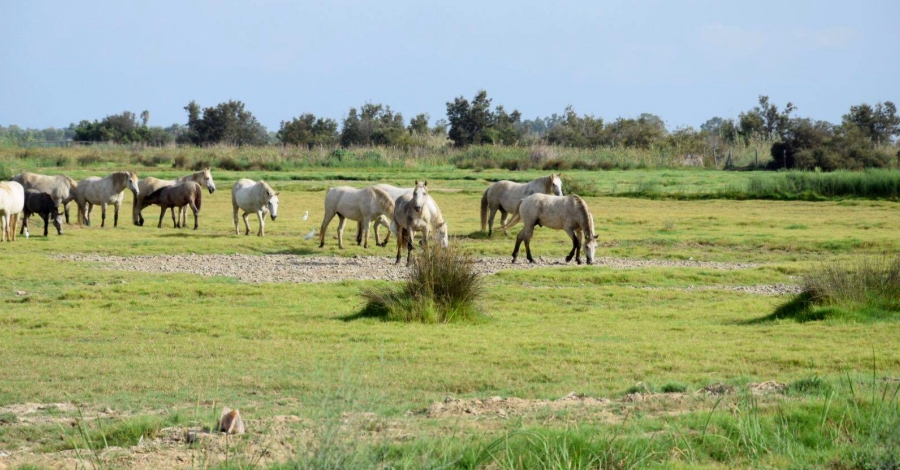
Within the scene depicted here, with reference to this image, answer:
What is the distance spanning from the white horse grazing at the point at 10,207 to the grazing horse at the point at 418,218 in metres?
9.45

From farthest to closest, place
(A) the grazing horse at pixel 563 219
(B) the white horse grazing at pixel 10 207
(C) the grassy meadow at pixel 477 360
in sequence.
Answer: (B) the white horse grazing at pixel 10 207 → (A) the grazing horse at pixel 563 219 → (C) the grassy meadow at pixel 477 360

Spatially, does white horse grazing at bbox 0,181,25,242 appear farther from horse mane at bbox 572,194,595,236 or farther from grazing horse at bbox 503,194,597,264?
horse mane at bbox 572,194,595,236

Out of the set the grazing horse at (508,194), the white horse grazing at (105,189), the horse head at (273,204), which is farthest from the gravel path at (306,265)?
the white horse grazing at (105,189)

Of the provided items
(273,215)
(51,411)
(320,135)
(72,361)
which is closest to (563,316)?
(72,361)

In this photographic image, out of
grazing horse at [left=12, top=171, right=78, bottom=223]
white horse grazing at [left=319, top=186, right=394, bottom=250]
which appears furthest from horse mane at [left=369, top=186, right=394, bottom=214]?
grazing horse at [left=12, top=171, right=78, bottom=223]

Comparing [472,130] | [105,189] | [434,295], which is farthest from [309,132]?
[434,295]

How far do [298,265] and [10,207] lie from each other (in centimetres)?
798

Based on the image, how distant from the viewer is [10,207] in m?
22.9

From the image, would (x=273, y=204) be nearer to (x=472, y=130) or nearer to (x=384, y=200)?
(x=384, y=200)

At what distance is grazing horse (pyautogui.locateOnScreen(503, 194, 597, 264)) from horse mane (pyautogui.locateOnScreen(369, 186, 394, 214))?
2933 millimetres

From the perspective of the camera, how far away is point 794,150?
54281mm

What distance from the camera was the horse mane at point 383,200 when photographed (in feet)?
72.5

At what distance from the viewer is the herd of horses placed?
19.9 metres

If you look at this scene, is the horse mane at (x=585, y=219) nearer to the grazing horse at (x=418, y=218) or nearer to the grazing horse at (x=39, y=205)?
the grazing horse at (x=418, y=218)
